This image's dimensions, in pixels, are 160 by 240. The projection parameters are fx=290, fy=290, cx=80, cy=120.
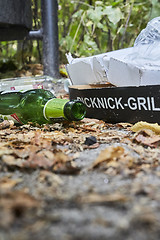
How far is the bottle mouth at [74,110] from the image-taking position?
1185mm

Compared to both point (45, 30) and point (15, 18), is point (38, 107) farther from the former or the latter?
point (45, 30)

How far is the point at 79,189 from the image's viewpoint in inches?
24.0

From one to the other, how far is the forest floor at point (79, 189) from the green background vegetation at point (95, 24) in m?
1.85

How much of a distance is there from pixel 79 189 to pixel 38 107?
75 centimetres

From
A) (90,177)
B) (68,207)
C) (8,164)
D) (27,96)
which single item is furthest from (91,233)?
(27,96)

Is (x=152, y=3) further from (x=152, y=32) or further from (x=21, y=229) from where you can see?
(x=21, y=229)

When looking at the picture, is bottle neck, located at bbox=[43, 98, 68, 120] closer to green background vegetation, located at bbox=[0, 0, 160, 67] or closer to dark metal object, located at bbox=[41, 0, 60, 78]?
dark metal object, located at bbox=[41, 0, 60, 78]

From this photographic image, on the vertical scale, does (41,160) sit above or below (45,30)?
below

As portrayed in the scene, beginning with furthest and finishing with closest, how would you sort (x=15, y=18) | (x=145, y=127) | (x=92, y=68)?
(x=15, y=18) → (x=92, y=68) → (x=145, y=127)

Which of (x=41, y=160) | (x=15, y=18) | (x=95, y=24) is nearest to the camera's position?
(x=41, y=160)

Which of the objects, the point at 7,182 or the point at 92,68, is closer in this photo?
the point at 7,182

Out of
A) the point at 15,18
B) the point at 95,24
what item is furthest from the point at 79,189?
the point at 95,24

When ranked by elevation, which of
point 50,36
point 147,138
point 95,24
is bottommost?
point 147,138

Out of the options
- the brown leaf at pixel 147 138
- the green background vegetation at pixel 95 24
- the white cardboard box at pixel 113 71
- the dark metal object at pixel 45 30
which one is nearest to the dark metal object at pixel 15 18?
the dark metal object at pixel 45 30
